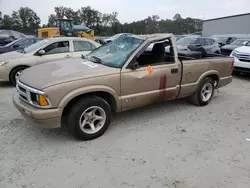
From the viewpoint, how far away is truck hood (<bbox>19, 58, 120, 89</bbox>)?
10.8 ft

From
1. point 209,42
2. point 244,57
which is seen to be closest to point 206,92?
point 244,57

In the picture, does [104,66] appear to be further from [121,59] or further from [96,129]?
[96,129]

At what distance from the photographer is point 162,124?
4324mm

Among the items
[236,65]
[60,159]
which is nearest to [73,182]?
[60,159]

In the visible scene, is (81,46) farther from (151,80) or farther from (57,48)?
(151,80)

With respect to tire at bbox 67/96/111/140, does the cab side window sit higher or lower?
higher

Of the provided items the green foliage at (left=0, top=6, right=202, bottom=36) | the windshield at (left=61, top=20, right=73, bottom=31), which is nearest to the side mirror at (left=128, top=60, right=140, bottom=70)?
the windshield at (left=61, top=20, right=73, bottom=31)

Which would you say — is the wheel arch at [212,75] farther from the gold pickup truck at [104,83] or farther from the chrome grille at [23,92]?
the chrome grille at [23,92]

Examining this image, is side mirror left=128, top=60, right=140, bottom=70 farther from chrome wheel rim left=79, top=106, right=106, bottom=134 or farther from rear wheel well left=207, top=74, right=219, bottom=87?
rear wheel well left=207, top=74, right=219, bottom=87

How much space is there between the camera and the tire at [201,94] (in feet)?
17.0

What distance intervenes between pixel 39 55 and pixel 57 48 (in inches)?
25.3

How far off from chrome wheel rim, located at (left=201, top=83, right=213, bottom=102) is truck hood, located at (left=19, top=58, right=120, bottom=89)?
8.57 feet

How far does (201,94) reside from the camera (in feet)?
17.4

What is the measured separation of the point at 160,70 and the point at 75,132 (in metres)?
1.96
